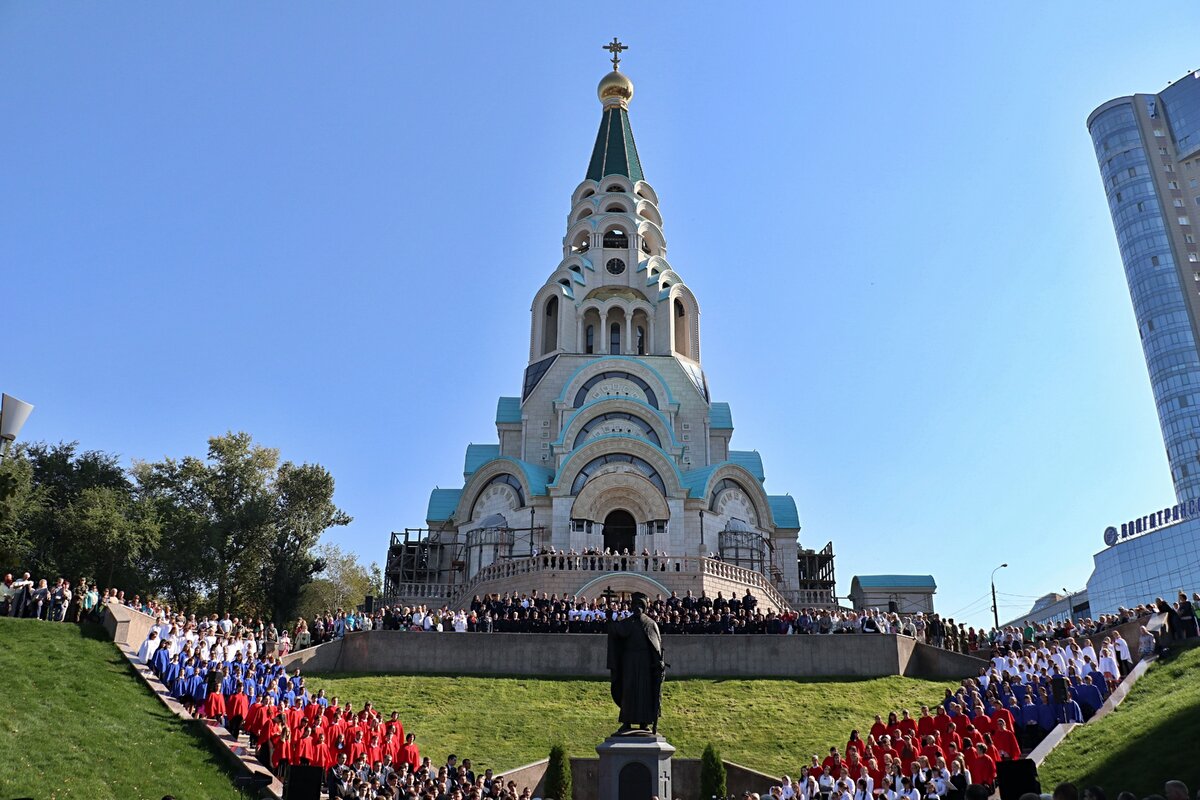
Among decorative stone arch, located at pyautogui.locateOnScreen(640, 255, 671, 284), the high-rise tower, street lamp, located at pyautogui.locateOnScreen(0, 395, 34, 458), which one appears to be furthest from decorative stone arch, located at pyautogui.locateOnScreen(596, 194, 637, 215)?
the high-rise tower

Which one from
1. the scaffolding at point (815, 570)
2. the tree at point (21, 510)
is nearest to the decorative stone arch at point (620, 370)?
the scaffolding at point (815, 570)

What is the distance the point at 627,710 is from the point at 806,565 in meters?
31.5

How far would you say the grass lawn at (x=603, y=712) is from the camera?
19281 millimetres

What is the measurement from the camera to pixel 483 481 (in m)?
40.3

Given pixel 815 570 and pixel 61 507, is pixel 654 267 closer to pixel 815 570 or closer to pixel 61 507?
pixel 815 570

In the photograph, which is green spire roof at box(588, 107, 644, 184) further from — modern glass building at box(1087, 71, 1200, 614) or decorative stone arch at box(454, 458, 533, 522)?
modern glass building at box(1087, 71, 1200, 614)

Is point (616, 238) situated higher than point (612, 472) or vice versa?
point (616, 238)

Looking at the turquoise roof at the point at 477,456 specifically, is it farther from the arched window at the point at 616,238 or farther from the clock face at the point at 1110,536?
the clock face at the point at 1110,536

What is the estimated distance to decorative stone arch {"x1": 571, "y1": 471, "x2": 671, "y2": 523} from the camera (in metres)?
36.6

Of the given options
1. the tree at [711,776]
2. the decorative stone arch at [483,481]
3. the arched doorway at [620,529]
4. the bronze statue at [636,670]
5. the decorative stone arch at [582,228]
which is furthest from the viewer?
the decorative stone arch at [582,228]

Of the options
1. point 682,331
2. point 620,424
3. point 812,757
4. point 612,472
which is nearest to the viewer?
point 812,757

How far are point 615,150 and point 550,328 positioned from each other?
11.6 metres

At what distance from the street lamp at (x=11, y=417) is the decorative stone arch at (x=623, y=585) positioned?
69.2 ft

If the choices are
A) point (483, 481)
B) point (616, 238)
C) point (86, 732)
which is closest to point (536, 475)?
point (483, 481)
